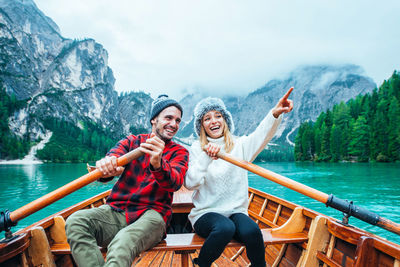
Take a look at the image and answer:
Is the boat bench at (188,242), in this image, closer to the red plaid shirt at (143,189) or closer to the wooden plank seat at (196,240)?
the wooden plank seat at (196,240)

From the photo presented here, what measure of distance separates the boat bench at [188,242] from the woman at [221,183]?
12 centimetres

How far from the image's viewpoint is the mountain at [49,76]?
122500 mm

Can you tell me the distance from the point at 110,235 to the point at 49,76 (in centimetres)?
16497

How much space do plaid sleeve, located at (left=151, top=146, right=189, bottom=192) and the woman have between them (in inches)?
7.6

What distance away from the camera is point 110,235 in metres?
2.52

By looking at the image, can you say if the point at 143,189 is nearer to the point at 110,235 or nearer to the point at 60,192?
the point at 110,235

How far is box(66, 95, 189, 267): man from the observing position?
210 cm

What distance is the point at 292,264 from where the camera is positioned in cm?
345

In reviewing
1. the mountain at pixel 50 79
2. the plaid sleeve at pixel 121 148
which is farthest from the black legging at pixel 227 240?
the mountain at pixel 50 79

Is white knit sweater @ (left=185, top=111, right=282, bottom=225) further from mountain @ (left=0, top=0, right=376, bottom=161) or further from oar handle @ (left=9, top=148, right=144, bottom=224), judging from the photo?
mountain @ (left=0, top=0, right=376, bottom=161)

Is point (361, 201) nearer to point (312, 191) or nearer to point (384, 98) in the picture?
point (312, 191)

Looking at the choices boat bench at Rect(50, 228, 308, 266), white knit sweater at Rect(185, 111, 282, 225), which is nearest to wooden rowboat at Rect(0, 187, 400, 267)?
boat bench at Rect(50, 228, 308, 266)

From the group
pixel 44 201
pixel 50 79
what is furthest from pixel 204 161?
pixel 50 79

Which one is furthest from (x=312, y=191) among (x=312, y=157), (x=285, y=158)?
(x=285, y=158)
